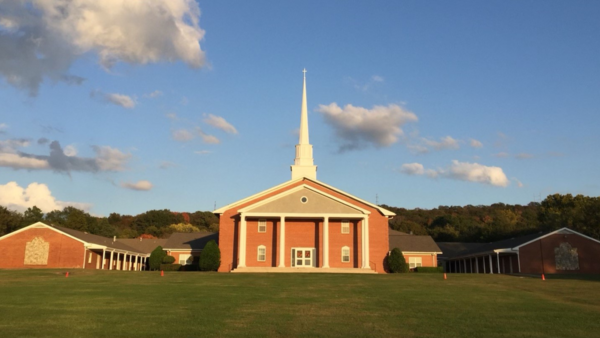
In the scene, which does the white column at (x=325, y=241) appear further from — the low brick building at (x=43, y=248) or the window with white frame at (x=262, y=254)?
the low brick building at (x=43, y=248)

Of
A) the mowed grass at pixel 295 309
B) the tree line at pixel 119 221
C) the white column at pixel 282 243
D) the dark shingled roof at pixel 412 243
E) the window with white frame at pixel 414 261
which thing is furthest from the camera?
the tree line at pixel 119 221

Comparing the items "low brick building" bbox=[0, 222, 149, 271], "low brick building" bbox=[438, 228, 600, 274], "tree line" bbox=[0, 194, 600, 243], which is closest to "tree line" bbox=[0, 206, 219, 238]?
"tree line" bbox=[0, 194, 600, 243]

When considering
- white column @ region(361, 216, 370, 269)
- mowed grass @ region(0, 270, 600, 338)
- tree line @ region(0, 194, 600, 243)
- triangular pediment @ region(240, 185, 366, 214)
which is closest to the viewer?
mowed grass @ region(0, 270, 600, 338)

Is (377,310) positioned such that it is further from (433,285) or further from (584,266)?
(584,266)

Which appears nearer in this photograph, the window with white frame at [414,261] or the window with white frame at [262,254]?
the window with white frame at [262,254]

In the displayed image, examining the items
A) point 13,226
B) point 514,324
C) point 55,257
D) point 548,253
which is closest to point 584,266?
point 548,253

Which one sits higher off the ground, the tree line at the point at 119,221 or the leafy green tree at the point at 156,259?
the tree line at the point at 119,221

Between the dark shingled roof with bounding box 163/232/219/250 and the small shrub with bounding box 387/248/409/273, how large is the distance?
19.9 meters

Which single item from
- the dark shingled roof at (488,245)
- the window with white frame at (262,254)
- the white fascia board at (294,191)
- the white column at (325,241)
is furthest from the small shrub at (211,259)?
the dark shingled roof at (488,245)

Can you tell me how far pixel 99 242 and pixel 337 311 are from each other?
4207 centimetres

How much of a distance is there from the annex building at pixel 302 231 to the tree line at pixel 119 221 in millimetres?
47469

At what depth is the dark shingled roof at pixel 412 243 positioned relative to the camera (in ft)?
188

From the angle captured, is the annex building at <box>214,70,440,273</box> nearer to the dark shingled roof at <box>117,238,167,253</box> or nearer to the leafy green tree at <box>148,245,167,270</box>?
the leafy green tree at <box>148,245,167,270</box>

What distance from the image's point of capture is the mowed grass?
15.3 metres
